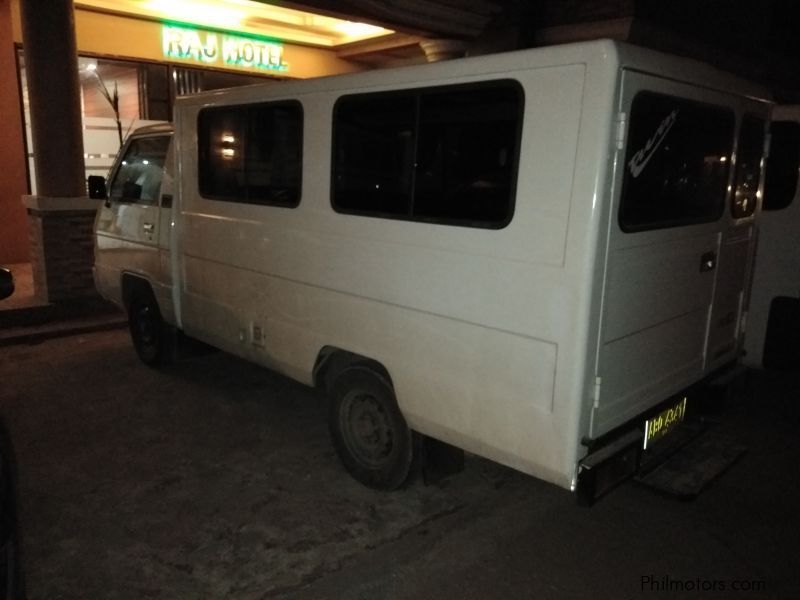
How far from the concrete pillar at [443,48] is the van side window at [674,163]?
16.7 feet

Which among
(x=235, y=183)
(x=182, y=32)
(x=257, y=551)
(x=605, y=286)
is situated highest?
(x=182, y=32)

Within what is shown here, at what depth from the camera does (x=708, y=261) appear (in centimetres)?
363

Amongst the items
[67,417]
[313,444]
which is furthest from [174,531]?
[67,417]

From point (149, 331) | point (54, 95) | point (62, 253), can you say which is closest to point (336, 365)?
point (149, 331)

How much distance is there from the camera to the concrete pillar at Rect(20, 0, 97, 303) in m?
7.05

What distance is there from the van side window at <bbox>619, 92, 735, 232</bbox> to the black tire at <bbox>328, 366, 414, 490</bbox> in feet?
5.60

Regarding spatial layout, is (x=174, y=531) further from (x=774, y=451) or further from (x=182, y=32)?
(x=182, y=32)

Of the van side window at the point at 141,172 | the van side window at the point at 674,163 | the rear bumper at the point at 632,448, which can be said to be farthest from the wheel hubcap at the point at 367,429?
the van side window at the point at 141,172

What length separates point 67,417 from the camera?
16.6 ft

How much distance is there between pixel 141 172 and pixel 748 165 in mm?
4858

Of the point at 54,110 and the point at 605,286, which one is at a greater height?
the point at 54,110

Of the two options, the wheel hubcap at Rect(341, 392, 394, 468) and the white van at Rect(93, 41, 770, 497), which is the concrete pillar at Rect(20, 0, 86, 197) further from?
the wheel hubcap at Rect(341, 392, 394, 468)

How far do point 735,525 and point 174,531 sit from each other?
3165 mm

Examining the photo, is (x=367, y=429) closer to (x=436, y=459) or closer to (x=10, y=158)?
(x=436, y=459)
